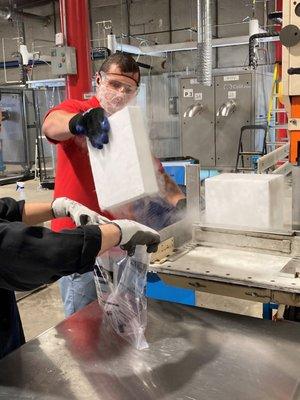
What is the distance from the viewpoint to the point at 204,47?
4922 millimetres

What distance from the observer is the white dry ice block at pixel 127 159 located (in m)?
1.29

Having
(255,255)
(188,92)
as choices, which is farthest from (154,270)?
(188,92)

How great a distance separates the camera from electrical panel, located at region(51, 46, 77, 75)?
4133mm

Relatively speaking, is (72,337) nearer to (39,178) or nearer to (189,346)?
(189,346)

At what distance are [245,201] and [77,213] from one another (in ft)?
2.20

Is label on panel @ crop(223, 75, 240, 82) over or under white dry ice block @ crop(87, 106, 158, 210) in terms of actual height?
over

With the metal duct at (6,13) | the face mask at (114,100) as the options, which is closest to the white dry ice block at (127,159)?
the face mask at (114,100)

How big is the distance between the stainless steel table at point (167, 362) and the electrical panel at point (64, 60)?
320cm

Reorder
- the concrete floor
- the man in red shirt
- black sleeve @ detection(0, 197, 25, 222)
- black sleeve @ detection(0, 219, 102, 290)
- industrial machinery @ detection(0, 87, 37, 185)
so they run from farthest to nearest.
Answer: industrial machinery @ detection(0, 87, 37, 185) → the concrete floor → the man in red shirt → black sleeve @ detection(0, 197, 25, 222) → black sleeve @ detection(0, 219, 102, 290)

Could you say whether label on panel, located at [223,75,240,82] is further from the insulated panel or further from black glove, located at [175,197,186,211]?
black glove, located at [175,197,186,211]

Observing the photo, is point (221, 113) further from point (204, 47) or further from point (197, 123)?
A: point (204, 47)


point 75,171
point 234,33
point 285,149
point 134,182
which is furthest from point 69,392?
point 234,33

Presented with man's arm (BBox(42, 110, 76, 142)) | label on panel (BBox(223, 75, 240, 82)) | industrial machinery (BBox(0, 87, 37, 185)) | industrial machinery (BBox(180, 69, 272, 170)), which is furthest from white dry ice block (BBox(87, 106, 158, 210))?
industrial machinery (BBox(0, 87, 37, 185))

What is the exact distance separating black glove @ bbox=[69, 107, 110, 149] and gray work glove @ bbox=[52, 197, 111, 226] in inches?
8.0
